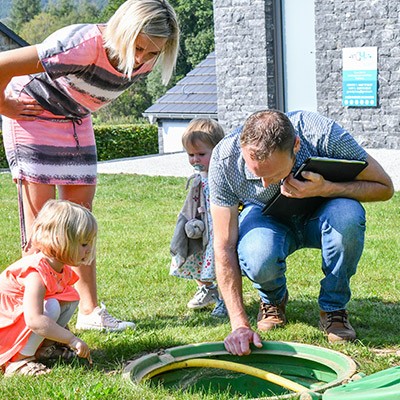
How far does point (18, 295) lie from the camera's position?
3.52m

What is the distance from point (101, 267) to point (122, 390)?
2841 millimetres

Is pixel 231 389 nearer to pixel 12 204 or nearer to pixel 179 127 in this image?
pixel 12 204

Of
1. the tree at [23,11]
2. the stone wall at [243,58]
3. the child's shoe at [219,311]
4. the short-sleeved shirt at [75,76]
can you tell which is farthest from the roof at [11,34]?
the tree at [23,11]

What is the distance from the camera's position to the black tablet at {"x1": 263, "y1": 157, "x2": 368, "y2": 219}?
3.64m

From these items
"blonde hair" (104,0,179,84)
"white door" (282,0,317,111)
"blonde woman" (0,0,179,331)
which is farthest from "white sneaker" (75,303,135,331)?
"white door" (282,0,317,111)

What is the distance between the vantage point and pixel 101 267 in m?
5.93

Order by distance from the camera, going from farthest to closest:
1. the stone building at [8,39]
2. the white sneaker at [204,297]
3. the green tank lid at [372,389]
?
1. the stone building at [8,39]
2. the white sneaker at [204,297]
3. the green tank lid at [372,389]

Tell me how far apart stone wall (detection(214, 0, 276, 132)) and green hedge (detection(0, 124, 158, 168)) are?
7.08 meters

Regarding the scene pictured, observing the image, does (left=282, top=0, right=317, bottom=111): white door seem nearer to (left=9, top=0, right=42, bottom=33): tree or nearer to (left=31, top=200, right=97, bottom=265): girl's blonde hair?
(left=31, top=200, right=97, bottom=265): girl's blonde hair

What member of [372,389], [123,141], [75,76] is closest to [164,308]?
[75,76]

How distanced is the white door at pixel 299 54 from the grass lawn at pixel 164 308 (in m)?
8.39

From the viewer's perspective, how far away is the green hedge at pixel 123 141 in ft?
79.5

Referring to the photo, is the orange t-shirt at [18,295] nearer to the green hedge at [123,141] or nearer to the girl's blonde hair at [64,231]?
the girl's blonde hair at [64,231]

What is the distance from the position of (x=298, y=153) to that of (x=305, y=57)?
12789 millimetres
